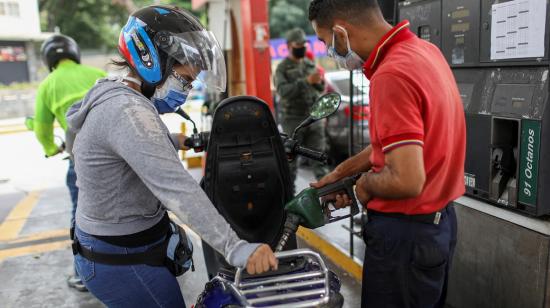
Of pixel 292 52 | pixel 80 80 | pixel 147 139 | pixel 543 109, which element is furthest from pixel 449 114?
pixel 292 52

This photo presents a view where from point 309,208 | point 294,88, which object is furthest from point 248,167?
point 294,88

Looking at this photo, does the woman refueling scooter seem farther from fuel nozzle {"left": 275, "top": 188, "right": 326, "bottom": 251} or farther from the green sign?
the green sign

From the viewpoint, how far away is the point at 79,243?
1823 millimetres

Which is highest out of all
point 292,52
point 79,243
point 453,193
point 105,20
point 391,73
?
point 105,20

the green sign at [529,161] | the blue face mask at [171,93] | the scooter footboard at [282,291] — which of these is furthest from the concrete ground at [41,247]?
the blue face mask at [171,93]

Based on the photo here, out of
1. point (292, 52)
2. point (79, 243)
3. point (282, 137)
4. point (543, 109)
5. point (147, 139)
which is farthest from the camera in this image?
point (292, 52)

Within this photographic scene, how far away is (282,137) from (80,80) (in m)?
2.12

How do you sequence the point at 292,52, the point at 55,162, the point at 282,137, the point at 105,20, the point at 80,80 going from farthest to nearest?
the point at 105,20, the point at 55,162, the point at 292,52, the point at 80,80, the point at 282,137

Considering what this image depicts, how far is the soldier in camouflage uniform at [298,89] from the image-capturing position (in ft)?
20.0

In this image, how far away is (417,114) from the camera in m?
1.65

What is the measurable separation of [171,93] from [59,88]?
2.52 meters

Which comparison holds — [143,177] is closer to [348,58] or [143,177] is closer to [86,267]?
[86,267]

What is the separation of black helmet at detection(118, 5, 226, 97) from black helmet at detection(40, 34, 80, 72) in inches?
102

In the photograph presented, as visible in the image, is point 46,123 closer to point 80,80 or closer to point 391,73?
point 80,80
